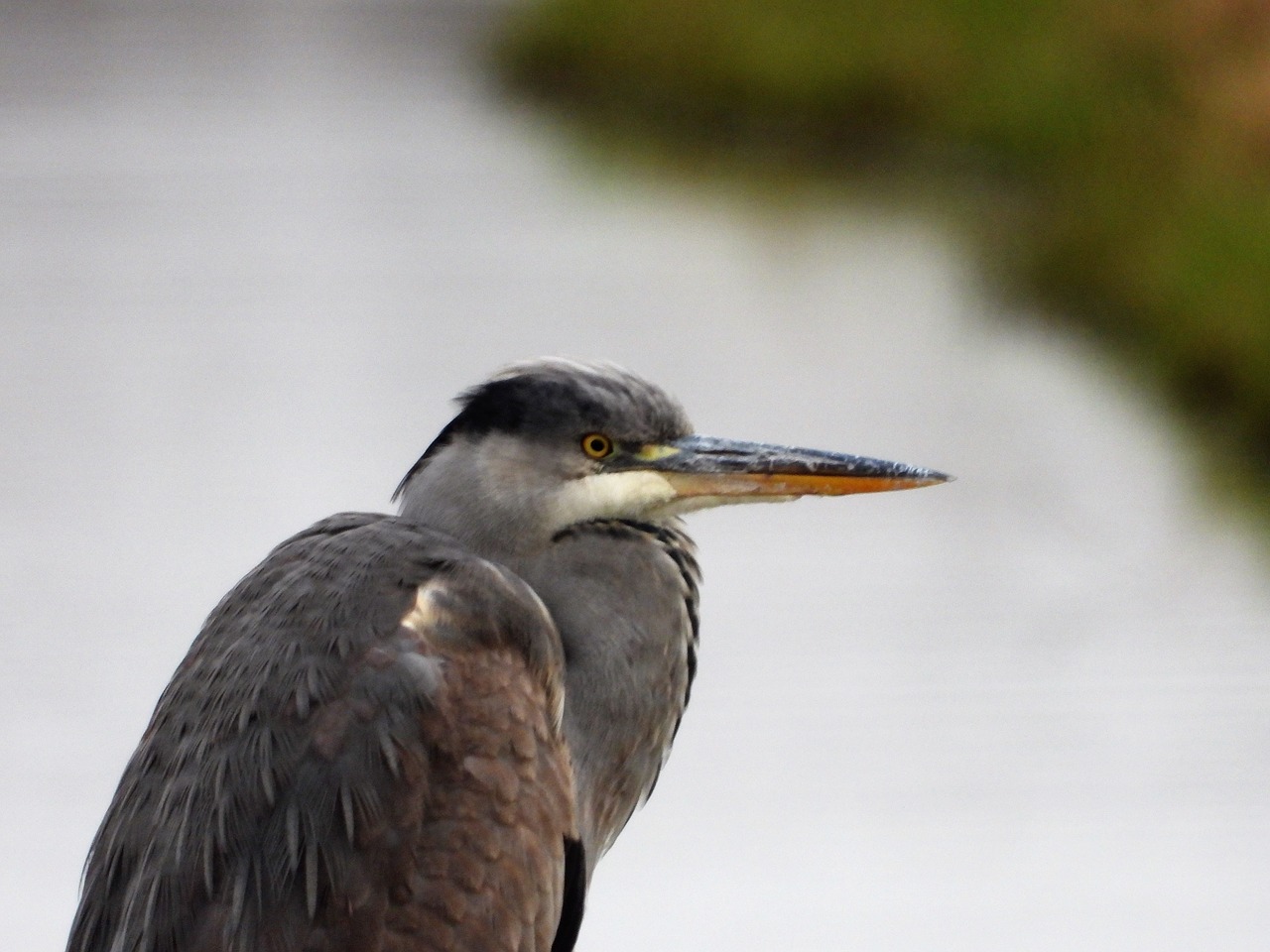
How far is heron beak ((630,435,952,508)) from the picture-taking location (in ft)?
8.37

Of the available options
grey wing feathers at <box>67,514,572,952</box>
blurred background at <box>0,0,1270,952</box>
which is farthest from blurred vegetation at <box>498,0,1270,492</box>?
grey wing feathers at <box>67,514,572,952</box>

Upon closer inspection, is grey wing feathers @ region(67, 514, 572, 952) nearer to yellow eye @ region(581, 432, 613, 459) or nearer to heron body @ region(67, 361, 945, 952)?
heron body @ region(67, 361, 945, 952)

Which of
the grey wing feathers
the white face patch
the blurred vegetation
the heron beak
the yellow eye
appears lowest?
the grey wing feathers

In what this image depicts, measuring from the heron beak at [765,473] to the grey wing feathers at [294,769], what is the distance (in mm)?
317

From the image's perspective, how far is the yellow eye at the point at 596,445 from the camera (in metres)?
2.52

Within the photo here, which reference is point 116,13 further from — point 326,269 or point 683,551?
point 683,551

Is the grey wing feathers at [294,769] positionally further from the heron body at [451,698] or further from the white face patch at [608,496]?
the white face patch at [608,496]

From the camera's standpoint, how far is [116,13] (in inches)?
739

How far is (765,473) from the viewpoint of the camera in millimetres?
2570

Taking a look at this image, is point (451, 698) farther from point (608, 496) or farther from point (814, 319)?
point (814, 319)

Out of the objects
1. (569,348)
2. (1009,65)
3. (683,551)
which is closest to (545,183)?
(1009,65)

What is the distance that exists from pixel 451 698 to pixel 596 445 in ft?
1.36

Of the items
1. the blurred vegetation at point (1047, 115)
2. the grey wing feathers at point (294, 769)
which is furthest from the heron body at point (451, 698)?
the blurred vegetation at point (1047, 115)

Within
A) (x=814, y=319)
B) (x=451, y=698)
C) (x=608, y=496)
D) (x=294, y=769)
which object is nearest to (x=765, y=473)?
(x=608, y=496)
